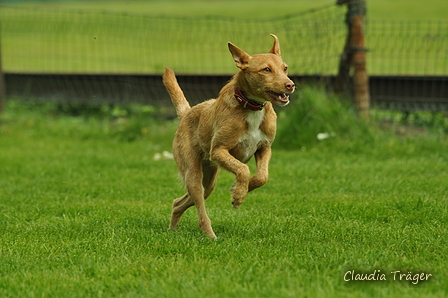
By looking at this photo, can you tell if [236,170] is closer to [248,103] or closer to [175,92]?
[248,103]

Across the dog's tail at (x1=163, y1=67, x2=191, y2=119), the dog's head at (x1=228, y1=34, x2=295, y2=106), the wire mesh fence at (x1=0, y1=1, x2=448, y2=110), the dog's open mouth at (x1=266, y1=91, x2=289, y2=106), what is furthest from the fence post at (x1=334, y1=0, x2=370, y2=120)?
the dog's open mouth at (x1=266, y1=91, x2=289, y2=106)

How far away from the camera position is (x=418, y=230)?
4.93 m

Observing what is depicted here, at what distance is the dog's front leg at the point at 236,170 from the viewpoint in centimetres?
462

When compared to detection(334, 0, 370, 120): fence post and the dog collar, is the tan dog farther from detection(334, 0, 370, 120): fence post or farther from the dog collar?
detection(334, 0, 370, 120): fence post

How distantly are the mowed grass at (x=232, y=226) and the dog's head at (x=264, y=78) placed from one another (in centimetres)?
109

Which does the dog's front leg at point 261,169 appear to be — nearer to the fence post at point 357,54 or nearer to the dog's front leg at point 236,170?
the dog's front leg at point 236,170

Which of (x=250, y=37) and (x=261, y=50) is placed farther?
(x=261, y=50)

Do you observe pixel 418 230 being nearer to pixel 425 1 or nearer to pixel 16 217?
pixel 16 217

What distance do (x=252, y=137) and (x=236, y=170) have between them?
33 centimetres

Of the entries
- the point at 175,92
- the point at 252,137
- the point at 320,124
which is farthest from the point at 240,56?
the point at 320,124

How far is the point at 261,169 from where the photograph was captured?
189 inches

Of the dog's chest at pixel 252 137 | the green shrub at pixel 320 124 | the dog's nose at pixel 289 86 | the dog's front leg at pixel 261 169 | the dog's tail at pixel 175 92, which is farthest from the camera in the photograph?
the green shrub at pixel 320 124

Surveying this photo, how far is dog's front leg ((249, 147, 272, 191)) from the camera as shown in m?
4.73

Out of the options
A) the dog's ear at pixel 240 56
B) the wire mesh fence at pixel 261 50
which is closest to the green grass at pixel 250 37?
the wire mesh fence at pixel 261 50
